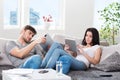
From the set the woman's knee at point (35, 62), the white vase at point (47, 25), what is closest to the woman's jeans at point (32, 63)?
the woman's knee at point (35, 62)

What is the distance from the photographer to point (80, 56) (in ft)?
14.1

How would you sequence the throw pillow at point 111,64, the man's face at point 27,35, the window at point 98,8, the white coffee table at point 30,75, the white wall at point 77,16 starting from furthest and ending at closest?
the window at point 98,8, the white wall at point 77,16, the man's face at point 27,35, the throw pillow at point 111,64, the white coffee table at point 30,75

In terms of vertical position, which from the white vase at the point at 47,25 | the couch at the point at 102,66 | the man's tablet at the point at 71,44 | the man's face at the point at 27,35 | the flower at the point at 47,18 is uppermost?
the flower at the point at 47,18

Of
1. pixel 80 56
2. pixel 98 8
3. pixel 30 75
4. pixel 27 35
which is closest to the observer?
pixel 30 75

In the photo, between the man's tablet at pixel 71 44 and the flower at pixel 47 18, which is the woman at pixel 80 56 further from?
the flower at pixel 47 18

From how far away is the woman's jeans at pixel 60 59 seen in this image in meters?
3.78

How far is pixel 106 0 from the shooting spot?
21.5ft

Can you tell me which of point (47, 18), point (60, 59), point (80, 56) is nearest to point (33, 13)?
point (47, 18)

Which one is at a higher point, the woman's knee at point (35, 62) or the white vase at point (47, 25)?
the white vase at point (47, 25)

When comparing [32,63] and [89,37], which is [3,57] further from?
[89,37]

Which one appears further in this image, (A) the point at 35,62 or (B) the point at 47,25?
(B) the point at 47,25

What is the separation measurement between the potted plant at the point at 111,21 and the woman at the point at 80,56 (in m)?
1.68

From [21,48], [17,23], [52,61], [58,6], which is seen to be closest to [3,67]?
[21,48]

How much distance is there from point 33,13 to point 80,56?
2232 mm
